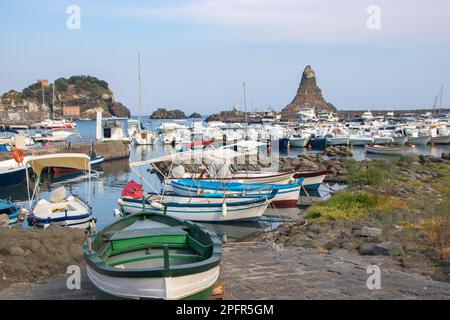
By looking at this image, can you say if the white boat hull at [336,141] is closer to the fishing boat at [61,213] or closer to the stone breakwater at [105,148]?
the stone breakwater at [105,148]

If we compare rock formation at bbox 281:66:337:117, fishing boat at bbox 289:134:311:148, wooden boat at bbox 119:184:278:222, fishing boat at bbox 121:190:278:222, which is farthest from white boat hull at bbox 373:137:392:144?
rock formation at bbox 281:66:337:117

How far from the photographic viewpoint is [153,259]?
24.9 ft

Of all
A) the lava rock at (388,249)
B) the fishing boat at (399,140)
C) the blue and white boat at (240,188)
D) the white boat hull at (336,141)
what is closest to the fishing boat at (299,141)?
the white boat hull at (336,141)

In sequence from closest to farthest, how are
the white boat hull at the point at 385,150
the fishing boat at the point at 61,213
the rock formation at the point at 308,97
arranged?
the fishing boat at the point at 61,213, the white boat hull at the point at 385,150, the rock formation at the point at 308,97

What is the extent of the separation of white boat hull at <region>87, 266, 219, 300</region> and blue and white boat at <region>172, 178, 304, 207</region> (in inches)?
624

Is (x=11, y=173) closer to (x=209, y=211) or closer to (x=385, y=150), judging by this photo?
(x=209, y=211)

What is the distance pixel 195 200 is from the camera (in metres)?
20.4

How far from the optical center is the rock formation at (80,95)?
5733 inches

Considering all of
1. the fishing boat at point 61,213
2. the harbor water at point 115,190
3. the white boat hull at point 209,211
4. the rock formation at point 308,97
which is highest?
the rock formation at point 308,97

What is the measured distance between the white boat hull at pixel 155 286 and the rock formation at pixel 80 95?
144 m

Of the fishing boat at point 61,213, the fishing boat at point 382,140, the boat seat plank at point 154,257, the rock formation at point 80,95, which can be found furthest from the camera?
the rock formation at point 80,95

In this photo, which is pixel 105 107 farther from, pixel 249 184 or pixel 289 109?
pixel 249 184

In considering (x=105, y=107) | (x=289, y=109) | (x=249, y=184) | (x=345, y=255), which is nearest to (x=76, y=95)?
(x=105, y=107)
